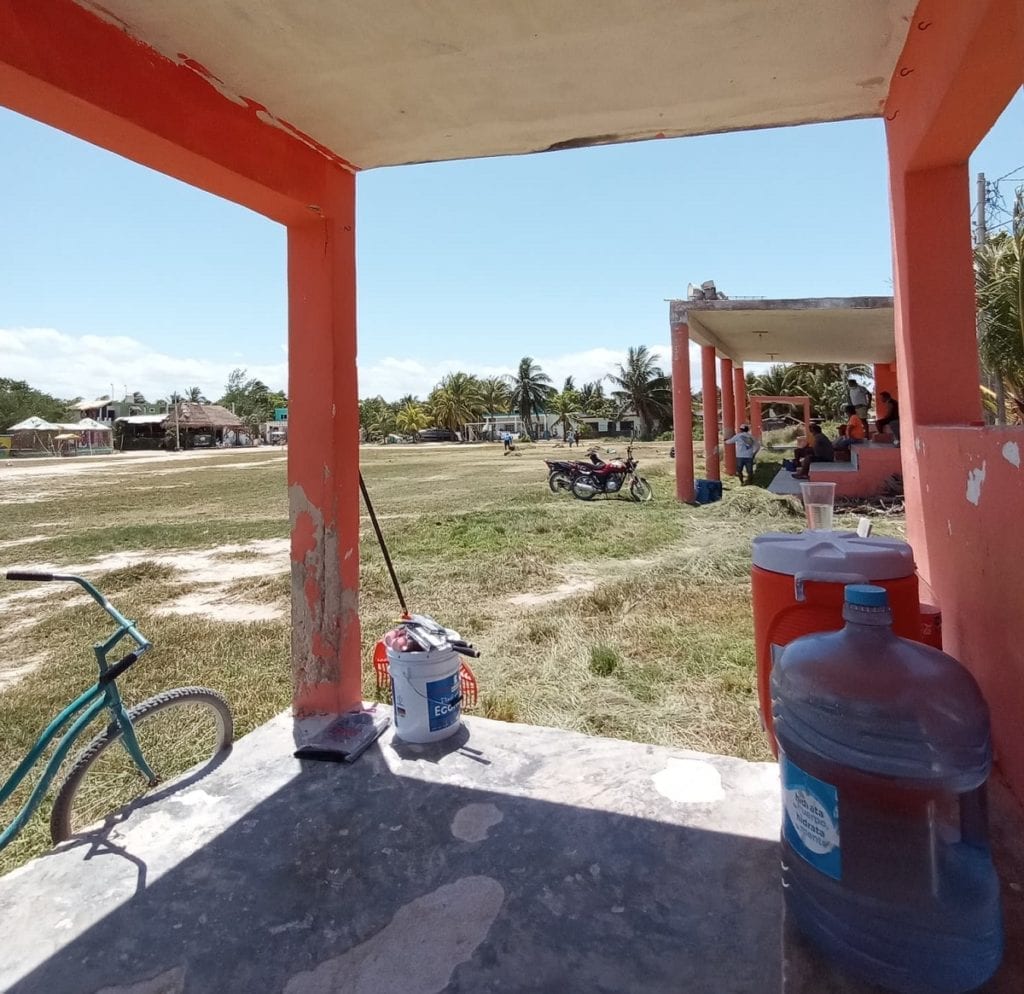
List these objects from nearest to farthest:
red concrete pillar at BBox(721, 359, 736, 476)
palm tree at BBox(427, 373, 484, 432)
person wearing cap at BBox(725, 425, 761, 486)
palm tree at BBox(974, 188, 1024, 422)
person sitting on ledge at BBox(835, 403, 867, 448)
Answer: palm tree at BBox(974, 188, 1024, 422) → person sitting on ledge at BBox(835, 403, 867, 448) → person wearing cap at BBox(725, 425, 761, 486) → red concrete pillar at BBox(721, 359, 736, 476) → palm tree at BBox(427, 373, 484, 432)

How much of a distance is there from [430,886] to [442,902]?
0.23ft

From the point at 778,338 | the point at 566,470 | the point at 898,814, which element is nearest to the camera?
the point at 898,814

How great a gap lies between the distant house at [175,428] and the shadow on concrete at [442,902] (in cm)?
5629

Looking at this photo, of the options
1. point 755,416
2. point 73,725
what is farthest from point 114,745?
point 755,416

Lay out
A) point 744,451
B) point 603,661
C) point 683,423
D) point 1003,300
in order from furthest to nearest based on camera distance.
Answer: point 744,451 < point 683,423 < point 1003,300 < point 603,661

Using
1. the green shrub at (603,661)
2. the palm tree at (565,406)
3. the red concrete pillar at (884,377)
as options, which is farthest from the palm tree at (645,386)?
the green shrub at (603,661)

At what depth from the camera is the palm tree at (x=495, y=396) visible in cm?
6228

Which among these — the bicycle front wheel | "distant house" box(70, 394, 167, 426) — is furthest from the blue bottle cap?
"distant house" box(70, 394, 167, 426)

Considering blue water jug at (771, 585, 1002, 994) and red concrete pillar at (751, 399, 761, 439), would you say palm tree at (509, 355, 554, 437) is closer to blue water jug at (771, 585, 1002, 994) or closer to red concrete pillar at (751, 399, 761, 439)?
red concrete pillar at (751, 399, 761, 439)

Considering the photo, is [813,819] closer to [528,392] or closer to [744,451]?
[744,451]

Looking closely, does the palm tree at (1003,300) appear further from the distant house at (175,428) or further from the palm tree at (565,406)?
the distant house at (175,428)

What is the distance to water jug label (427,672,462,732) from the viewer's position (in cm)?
254

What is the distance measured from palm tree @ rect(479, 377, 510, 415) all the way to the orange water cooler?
6055cm

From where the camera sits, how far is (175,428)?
176 ft
